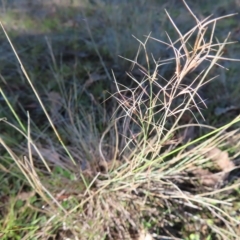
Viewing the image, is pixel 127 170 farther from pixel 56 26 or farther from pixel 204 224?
pixel 56 26

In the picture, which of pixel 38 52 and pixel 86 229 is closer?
pixel 86 229

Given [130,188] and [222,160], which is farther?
[222,160]

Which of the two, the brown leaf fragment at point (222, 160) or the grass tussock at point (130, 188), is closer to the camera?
the grass tussock at point (130, 188)

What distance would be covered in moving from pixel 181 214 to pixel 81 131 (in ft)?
1.55

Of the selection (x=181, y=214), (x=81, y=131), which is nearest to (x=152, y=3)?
(x=81, y=131)

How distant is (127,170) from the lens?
1.74 m

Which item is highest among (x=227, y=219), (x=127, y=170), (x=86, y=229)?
(x=127, y=170)

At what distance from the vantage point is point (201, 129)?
7.20 feet

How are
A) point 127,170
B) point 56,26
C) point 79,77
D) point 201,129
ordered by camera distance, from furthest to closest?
point 56,26
point 79,77
point 201,129
point 127,170

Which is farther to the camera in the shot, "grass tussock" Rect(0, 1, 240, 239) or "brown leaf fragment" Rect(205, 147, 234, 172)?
"brown leaf fragment" Rect(205, 147, 234, 172)

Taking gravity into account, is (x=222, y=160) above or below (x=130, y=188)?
below

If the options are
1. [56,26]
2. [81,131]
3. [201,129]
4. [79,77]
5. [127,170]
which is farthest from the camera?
[56,26]

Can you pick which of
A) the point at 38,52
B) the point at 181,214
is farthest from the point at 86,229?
the point at 38,52

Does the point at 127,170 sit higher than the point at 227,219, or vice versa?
the point at 127,170
